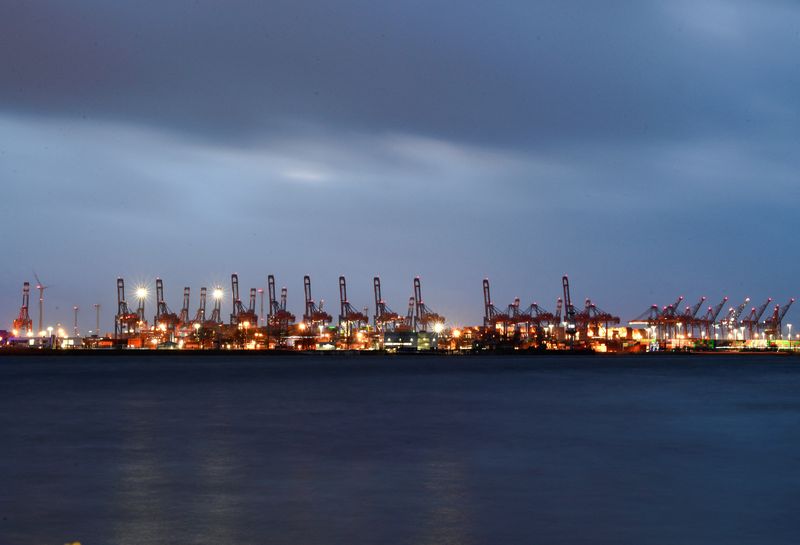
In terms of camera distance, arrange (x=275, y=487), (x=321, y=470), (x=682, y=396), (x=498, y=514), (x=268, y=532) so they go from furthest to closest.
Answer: (x=682, y=396), (x=321, y=470), (x=275, y=487), (x=498, y=514), (x=268, y=532)

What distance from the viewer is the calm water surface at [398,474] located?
1477 centimetres

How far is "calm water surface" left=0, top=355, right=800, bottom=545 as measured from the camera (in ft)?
48.4

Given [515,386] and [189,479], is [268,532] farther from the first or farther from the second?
[515,386]

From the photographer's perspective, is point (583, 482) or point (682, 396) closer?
point (583, 482)

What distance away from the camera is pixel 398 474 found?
20.9 meters

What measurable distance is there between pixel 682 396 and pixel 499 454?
31.5 meters

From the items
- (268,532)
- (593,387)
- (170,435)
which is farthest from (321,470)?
(593,387)

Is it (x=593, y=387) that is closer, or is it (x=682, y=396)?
(x=682, y=396)

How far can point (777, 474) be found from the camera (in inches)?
865

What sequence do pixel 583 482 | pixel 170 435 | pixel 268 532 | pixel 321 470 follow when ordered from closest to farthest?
1. pixel 268 532
2. pixel 583 482
3. pixel 321 470
4. pixel 170 435

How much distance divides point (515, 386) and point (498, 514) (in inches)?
1959

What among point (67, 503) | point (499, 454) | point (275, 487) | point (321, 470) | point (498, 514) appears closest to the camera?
point (498, 514)

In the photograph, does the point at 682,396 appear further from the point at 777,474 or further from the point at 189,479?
the point at 189,479

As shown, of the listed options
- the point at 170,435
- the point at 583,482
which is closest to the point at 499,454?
the point at 583,482
